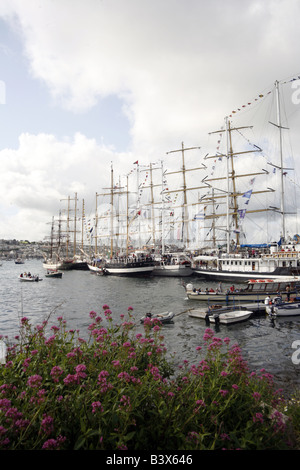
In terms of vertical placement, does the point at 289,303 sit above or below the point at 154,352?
below

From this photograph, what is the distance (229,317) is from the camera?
20.8 metres

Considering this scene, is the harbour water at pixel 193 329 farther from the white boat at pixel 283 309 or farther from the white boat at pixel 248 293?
the white boat at pixel 248 293

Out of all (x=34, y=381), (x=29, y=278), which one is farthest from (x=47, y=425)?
(x=29, y=278)

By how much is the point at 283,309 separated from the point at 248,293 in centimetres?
428

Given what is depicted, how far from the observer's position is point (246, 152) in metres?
64.3

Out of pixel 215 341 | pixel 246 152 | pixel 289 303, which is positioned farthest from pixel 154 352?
pixel 246 152

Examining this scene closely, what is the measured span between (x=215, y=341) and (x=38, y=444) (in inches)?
138

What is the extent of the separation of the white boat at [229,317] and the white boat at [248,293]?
325 cm

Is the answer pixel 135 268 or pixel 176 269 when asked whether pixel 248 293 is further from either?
pixel 135 268

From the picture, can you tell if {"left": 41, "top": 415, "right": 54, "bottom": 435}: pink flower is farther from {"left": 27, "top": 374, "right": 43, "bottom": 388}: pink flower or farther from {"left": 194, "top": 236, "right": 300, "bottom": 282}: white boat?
{"left": 194, "top": 236, "right": 300, "bottom": 282}: white boat

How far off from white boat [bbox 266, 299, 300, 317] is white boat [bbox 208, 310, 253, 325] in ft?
7.00
